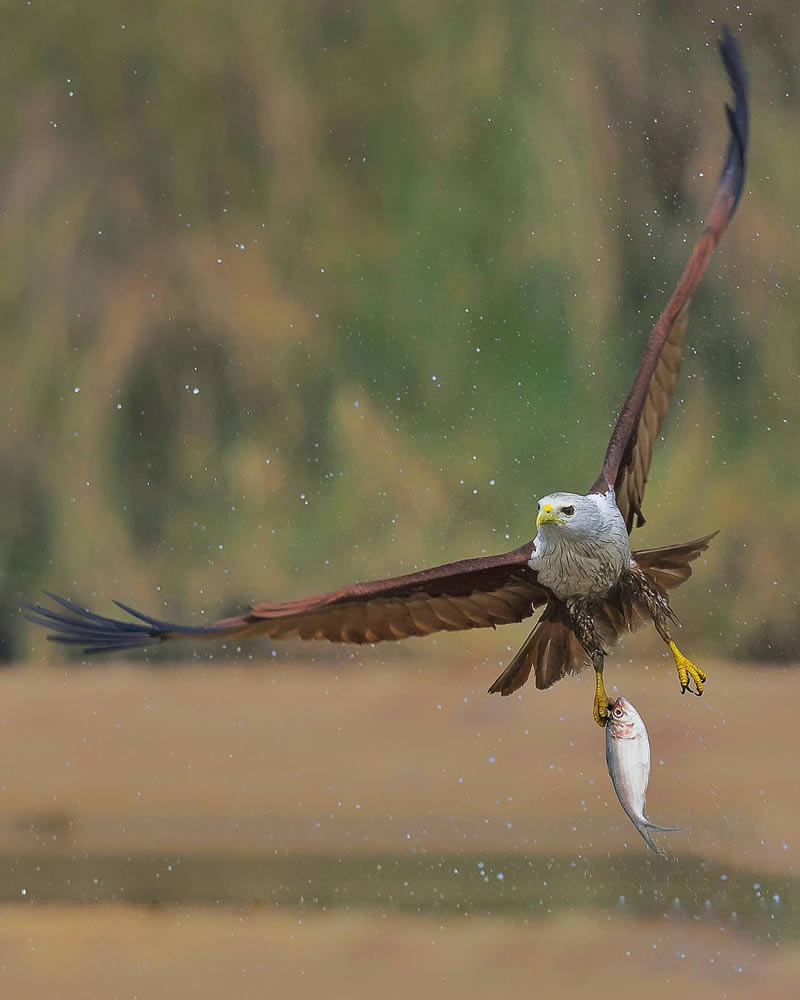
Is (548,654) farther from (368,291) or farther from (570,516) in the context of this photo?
(368,291)

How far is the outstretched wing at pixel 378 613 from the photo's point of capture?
2834 millimetres

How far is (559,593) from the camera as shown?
3.12 meters

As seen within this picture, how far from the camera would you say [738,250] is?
803 cm

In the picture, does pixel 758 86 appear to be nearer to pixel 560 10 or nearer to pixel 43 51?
pixel 560 10

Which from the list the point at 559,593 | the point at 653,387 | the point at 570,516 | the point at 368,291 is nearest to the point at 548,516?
the point at 570,516

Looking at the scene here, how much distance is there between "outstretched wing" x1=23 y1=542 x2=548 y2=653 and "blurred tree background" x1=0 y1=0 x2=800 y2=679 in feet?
14.4

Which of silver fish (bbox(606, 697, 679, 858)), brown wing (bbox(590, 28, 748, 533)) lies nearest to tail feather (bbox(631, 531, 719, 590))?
brown wing (bbox(590, 28, 748, 533))

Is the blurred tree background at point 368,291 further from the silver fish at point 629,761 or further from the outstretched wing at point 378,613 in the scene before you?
the silver fish at point 629,761

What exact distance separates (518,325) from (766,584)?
6.11ft

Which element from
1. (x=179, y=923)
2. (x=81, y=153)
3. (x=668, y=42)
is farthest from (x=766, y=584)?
(x=81, y=153)

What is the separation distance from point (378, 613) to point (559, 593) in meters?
0.38

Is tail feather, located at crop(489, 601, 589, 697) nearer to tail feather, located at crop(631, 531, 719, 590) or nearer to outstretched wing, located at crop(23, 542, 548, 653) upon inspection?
outstretched wing, located at crop(23, 542, 548, 653)

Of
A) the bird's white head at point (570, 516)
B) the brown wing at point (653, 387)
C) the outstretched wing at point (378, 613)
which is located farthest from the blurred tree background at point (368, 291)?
the bird's white head at point (570, 516)

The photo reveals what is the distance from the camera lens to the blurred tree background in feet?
25.3
